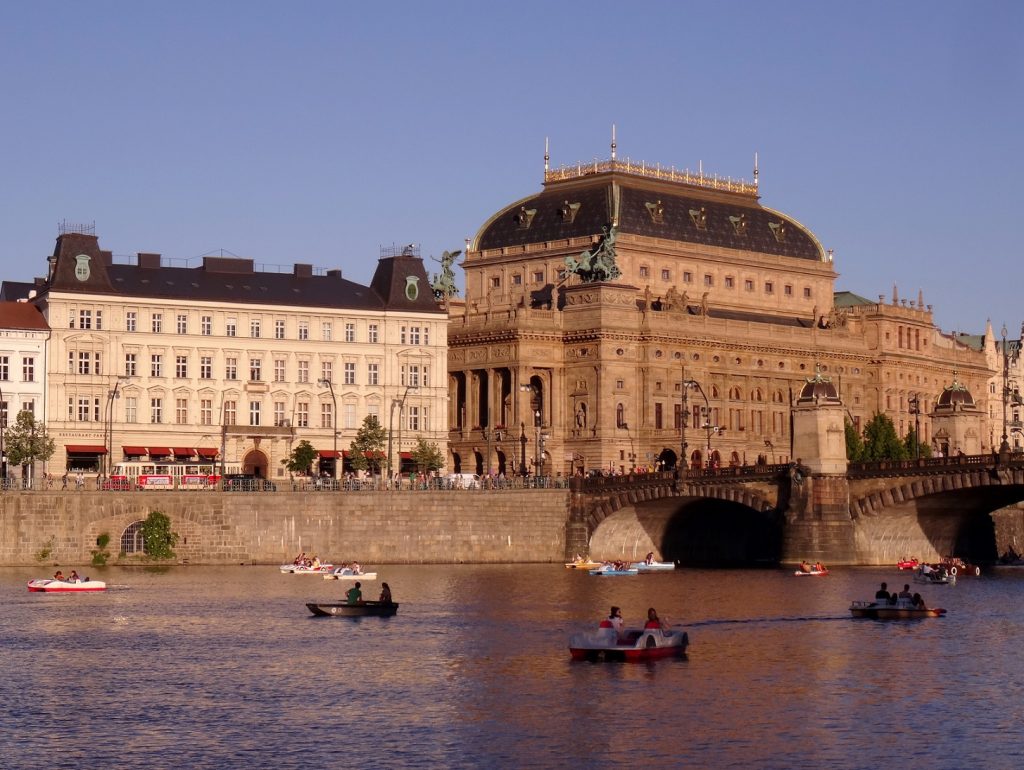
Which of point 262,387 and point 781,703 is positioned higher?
point 262,387

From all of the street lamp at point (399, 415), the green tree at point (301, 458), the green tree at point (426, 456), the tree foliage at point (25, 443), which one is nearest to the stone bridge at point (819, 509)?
the street lamp at point (399, 415)

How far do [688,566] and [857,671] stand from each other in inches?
3262

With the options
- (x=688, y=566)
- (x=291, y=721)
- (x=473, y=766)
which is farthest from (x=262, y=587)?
(x=473, y=766)

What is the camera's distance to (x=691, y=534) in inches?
7032

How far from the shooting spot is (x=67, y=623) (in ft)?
360

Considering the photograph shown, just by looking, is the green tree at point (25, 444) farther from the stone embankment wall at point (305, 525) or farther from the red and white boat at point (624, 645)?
the red and white boat at point (624, 645)

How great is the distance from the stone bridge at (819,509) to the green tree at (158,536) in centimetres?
3123

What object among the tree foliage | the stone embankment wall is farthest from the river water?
the tree foliage

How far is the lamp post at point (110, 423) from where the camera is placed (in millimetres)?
173875

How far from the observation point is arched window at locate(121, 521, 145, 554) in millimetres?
152375

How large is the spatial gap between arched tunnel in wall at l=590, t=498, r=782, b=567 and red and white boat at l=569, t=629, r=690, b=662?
224 feet

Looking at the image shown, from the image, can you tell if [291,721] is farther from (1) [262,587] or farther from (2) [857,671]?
(1) [262,587]

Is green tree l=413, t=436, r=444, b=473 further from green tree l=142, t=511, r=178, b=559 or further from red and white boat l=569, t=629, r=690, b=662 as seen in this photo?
red and white boat l=569, t=629, r=690, b=662

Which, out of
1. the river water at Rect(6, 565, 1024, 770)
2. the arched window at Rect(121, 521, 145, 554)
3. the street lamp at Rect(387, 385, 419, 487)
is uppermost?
the street lamp at Rect(387, 385, 419, 487)
